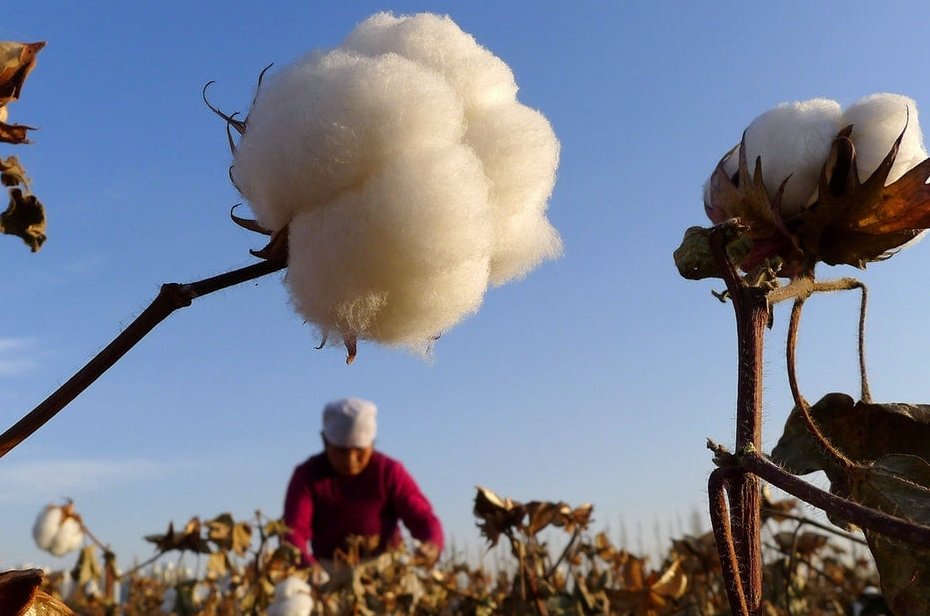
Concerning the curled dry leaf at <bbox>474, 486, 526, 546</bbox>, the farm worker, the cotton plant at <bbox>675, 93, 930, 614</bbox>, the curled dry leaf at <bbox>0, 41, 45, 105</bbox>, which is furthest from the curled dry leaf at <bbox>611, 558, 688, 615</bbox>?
the farm worker

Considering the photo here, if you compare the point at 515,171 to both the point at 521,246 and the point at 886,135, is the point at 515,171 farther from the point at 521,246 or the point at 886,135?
the point at 886,135

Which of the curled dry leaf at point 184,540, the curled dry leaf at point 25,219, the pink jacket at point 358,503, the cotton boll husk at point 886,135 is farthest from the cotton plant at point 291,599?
the pink jacket at point 358,503

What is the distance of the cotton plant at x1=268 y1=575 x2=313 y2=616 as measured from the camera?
2564 mm

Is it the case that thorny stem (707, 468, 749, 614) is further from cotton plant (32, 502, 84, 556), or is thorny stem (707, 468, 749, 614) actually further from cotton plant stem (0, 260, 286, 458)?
cotton plant (32, 502, 84, 556)

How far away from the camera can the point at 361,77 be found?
79cm

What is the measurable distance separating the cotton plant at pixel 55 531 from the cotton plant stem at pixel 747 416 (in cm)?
401

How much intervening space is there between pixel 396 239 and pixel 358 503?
16.1 ft

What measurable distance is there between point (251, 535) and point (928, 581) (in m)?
2.33

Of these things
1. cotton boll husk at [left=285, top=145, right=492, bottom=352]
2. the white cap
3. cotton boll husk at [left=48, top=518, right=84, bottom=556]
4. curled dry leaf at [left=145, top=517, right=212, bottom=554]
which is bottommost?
cotton boll husk at [left=285, top=145, right=492, bottom=352]

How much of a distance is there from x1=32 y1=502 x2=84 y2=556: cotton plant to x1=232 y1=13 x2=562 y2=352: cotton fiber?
3.79 metres

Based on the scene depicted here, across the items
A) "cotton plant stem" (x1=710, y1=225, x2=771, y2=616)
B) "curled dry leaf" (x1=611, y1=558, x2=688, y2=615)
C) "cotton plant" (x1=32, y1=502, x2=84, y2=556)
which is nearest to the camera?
"cotton plant stem" (x1=710, y1=225, x2=771, y2=616)

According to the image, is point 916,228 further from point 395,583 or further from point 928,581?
point 395,583

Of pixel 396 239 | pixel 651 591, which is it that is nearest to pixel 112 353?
pixel 396 239

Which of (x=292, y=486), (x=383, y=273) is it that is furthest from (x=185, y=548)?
(x=292, y=486)
